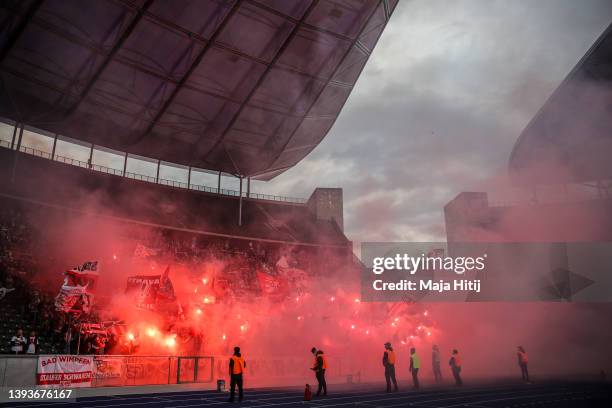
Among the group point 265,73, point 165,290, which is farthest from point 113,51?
point 165,290

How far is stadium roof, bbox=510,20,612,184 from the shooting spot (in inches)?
480

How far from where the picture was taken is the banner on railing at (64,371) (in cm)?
1007

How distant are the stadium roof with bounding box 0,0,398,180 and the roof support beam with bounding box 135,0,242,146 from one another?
1.8 inches

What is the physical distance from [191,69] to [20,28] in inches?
237

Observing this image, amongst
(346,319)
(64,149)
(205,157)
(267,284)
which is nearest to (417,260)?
(346,319)

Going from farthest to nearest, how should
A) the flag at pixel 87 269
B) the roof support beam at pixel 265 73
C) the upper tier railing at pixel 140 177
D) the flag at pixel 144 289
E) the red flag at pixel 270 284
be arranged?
the upper tier railing at pixel 140 177 < the red flag at pixel 270 284 < the roof support beam at pixel 265 73 < the flag at pixel 144 289 < the flag at pixel 87 269

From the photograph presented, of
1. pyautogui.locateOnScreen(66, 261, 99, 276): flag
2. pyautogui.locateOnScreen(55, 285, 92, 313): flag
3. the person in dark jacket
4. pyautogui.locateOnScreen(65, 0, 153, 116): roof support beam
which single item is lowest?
the person in dark jacket

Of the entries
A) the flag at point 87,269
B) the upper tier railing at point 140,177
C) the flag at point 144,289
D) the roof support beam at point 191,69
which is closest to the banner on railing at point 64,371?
the flag at point 87,269

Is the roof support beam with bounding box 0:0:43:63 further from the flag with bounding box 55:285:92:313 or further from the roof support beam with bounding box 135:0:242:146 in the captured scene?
the flag with bounding box 55:285:92:313

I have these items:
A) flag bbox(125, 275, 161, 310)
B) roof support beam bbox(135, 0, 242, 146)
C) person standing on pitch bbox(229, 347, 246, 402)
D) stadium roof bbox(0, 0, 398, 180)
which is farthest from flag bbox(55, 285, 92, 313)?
person standing on pitch bbox(229, 347, 246, 402)

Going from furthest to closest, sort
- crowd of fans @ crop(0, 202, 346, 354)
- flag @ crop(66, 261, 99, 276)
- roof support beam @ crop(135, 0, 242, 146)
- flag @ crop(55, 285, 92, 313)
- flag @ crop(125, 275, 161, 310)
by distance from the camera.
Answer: flag @ crop(125, 275, 161, 310) → roof support beam @ crop(135, 0, 242, 146) → flag @ crop(66, 261, 99, 276) → flag @ crop(55, 285, 92, 313) → crowd of fans @ crop(0, 202, 346, 354)

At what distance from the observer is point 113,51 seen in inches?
668

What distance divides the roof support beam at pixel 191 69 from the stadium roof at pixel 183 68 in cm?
5

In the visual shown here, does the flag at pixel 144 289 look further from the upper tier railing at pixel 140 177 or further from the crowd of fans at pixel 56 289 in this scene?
the upper tier railing at pixel 140 177
